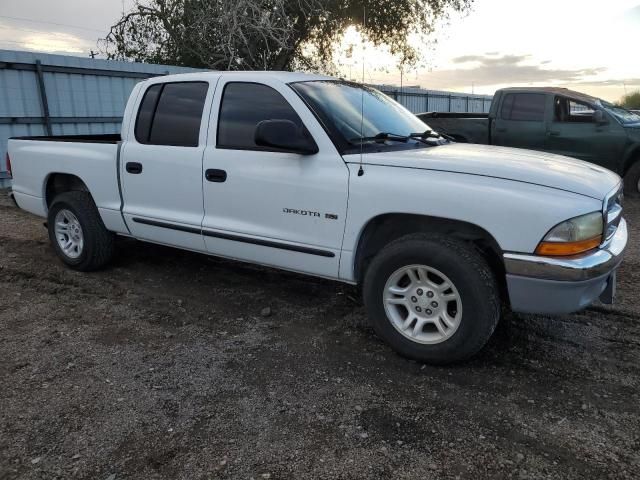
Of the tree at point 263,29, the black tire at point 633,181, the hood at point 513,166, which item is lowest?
the black tire at point 633,181

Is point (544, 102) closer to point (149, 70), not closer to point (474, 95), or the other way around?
point (149, 70)

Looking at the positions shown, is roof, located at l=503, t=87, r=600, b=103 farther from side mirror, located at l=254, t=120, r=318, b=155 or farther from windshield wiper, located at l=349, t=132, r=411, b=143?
side mirror, located at l=254, t=120, r=318, b=155

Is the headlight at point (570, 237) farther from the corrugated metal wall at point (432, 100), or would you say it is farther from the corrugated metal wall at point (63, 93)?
the corrugated metal wall at point (432, 100)

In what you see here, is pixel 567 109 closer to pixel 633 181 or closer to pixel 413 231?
pixel 633 181

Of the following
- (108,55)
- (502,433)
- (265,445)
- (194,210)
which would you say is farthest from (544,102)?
(108,55)

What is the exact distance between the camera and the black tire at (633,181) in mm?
9227

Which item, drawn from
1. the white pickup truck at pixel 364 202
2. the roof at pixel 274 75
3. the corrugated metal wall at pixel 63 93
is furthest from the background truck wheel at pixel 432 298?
the corrugated metal wall at pixel 63 93

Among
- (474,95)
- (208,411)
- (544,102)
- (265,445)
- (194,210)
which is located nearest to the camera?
(265,445)

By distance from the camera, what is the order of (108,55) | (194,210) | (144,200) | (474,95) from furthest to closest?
(474,95), (108,55), (144,200), (194,210)

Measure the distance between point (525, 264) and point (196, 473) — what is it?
2008 millimetres

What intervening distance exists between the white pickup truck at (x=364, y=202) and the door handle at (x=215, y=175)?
0.01m

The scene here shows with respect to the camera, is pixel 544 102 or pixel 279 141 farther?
pixel 544 102

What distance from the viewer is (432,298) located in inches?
130

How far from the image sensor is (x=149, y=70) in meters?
12.3
